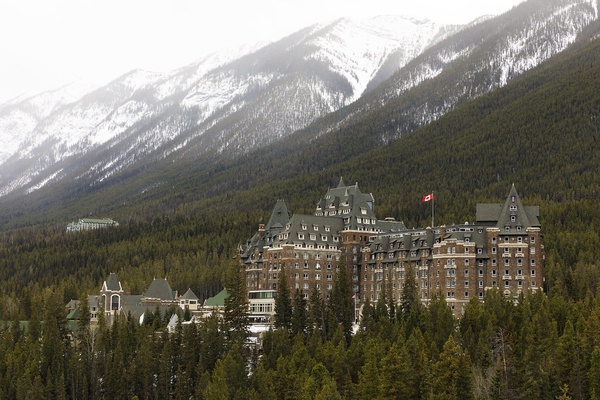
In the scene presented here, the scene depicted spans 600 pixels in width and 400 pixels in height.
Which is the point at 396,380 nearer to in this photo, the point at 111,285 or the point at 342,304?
the point at 342,304

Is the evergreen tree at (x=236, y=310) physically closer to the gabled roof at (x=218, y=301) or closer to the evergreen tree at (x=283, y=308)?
the evergreen tree at (x=283, y=308)

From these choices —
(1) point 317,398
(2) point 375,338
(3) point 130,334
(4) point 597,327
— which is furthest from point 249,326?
(4) point 597,327

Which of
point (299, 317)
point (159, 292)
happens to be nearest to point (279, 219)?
point (159, 292)

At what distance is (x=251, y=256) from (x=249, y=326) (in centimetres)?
2659

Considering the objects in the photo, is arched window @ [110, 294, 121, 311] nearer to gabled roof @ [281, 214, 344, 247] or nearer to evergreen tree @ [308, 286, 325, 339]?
gabled roof @ [281, 214, 344, 247]

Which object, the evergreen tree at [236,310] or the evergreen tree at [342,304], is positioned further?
the evergreen tree at [236,310]

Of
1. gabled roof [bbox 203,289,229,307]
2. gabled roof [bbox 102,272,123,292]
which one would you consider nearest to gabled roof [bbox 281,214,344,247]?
gabled roof [bbox 203,289,229,307]

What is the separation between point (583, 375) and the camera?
109062 millimetres

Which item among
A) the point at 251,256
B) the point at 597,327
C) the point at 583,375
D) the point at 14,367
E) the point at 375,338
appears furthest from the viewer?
the point at 251,256

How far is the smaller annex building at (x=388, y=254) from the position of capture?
158 metres

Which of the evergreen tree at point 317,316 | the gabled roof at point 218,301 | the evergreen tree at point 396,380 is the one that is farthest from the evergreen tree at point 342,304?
the gabled roof at point 218,301

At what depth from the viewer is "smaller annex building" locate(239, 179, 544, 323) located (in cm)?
15812

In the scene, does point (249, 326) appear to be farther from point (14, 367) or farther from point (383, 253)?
point (14, 367)

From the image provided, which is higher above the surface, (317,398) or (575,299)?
(575,299)
